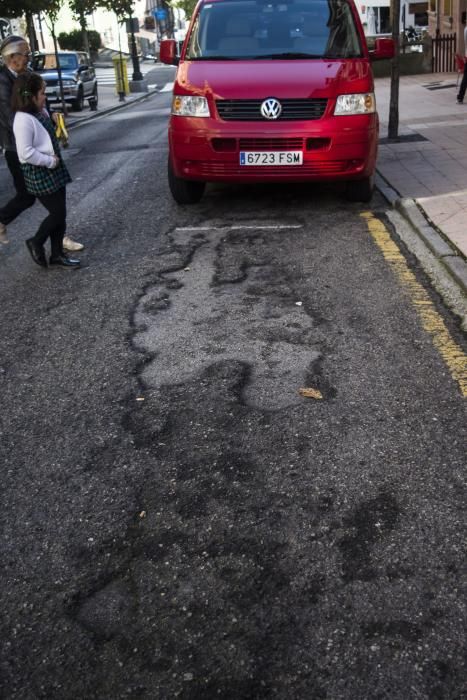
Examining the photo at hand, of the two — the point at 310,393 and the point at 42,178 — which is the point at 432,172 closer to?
the point at 42,178

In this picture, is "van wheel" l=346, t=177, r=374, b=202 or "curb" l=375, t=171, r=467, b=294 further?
"van wheel" l=346, t=177, r=374, b=202

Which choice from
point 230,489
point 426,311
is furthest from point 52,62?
point 230,489

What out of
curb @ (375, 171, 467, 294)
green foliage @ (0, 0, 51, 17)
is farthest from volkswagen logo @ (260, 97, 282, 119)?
green foliage @ (0, 0, 51, 17)

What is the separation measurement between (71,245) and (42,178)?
94 centimetres

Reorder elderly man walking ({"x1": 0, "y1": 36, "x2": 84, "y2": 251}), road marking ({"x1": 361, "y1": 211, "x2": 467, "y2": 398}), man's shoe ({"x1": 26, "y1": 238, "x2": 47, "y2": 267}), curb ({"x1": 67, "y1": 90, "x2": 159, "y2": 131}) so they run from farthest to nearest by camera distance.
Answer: curb ({"x1": 67, "y1": 90, "x2": 159, "y2": 131}) → elderly man walking ({"x1": 0, "y1": 36, "x2": 84, "y2": 251}) → man's shoe ({"x1": 26, "y1": 238, "x2": 47, "y2": 267}) → road marking ({"x1": 361, "y1": 211, "x2": 467, "y2": 398})

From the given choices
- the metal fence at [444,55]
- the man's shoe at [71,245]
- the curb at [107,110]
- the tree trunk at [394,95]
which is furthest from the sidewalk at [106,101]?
the man's shoe at [71,245]

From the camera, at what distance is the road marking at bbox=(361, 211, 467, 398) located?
426cm

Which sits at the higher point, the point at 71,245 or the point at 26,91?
the point at 26,91

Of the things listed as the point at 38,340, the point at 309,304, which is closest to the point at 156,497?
the point at 38,340

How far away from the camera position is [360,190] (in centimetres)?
820

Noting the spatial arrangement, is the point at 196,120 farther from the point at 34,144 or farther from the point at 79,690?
the point at 79,690

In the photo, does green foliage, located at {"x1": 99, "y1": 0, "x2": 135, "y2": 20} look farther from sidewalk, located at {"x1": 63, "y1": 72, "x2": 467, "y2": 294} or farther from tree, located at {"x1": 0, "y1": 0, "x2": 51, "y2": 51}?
sidewalk, located at {"x1": 63, "y1": 72, "x2": 467, "y2": 294}

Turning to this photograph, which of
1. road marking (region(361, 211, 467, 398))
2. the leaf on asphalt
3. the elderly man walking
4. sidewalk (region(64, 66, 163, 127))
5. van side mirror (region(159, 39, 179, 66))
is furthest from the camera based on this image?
sidewalk (region(64, 66, 163, 127))

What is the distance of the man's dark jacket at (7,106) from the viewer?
7.04 meters
